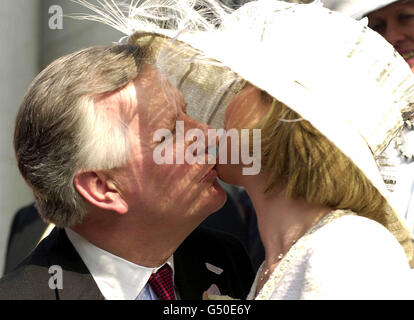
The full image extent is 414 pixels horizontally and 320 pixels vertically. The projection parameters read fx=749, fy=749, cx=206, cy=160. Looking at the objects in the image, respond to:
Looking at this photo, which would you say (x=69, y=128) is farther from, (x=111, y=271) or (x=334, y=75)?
(x=334, y=75)

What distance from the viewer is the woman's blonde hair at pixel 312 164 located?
199 cm

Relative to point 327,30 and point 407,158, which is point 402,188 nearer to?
point 407,158

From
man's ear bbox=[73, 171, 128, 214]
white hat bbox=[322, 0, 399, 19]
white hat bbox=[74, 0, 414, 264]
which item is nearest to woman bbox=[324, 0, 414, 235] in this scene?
white hat bbox=[322, 0, 399, 19]

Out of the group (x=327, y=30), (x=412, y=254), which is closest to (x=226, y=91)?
(x=327, y=30)

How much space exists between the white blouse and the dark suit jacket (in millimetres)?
641

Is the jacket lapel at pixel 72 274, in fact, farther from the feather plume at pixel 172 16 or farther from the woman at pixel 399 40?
the woman at pixel 399 40

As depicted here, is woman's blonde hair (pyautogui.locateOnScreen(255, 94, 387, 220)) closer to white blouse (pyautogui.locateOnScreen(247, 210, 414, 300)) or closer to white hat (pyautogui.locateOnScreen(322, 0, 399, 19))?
white blouse (pyautogui.locateOnScreen(247, 210, 414, 300))

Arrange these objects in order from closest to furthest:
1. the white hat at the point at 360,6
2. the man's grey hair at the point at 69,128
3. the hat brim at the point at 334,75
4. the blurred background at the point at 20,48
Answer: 1. the hat brim at the point at 334,75
2. the man's grey hair at the point at 69,128
3. the white hat at the point at 360,6
4. the blurred background at the point at 20,48

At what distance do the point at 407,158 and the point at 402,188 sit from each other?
124 mm

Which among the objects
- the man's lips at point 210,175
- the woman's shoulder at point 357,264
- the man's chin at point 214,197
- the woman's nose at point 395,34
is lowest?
the man's chin at point 214,197

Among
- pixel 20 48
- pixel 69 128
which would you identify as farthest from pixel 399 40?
pixel 20 48

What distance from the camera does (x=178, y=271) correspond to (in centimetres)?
262

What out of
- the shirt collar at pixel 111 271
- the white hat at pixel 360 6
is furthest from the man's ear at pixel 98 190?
the white hat at pixel 360 6

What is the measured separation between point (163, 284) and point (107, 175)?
1.34 ft
